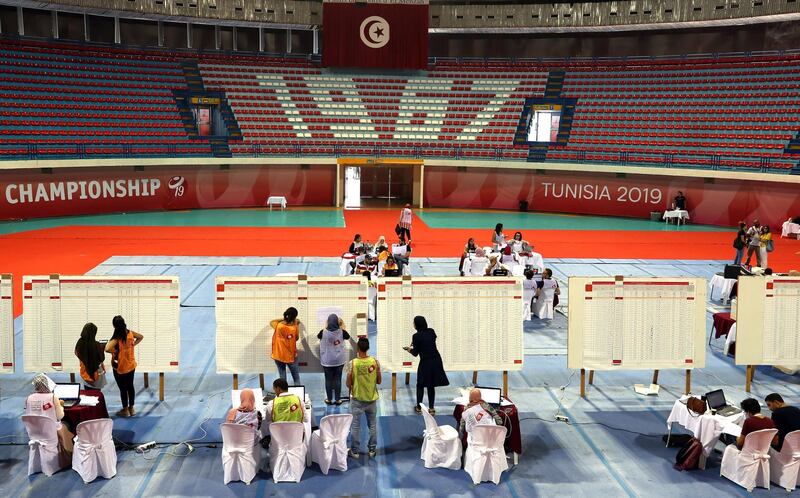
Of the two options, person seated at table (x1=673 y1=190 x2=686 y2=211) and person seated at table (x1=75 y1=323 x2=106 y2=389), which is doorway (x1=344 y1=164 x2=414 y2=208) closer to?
person seated at table (x1=673 y1=190 x2=686 y2=211)

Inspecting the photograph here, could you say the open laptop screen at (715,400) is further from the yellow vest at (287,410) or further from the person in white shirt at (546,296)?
the person in white shirt at (546,296)

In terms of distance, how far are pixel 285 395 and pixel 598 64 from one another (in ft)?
→ 121

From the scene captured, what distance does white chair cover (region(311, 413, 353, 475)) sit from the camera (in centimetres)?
980

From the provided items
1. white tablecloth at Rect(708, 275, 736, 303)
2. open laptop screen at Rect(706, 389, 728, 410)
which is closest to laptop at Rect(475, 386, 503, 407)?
open laptop screen at Rect(706, 389, 728, 410)

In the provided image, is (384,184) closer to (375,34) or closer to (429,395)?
(375,34)

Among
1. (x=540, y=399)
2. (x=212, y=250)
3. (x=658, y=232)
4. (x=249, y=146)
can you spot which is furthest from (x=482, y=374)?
(x=249, y=146)

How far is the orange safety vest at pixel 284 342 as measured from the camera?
1166cm

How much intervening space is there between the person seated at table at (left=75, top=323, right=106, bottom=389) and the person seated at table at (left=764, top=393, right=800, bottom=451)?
9348 mm

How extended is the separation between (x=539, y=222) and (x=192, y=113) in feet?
61.4

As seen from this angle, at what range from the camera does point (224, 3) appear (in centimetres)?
3997

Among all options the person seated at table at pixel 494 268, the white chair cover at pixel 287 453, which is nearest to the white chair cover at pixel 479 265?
the person seated at table at pixel 494 268

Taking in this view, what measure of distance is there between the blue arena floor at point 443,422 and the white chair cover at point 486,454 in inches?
5.3

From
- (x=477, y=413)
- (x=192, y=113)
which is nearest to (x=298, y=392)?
(x=477, y=413)

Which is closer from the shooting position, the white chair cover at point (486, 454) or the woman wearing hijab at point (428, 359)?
the white chair cover at point (486, 454)
